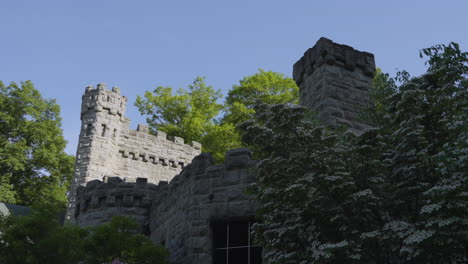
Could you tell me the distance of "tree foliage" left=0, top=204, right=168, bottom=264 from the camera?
11953 millimetres

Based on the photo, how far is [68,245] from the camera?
12.5 meters

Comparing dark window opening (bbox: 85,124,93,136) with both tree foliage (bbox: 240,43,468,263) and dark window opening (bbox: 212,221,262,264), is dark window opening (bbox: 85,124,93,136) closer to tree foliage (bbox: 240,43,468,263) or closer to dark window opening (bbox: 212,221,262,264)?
dark window opening (bbox: 212,221,262,264)

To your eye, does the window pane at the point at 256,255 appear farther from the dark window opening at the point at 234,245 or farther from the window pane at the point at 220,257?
the window pane at the point at 220,257

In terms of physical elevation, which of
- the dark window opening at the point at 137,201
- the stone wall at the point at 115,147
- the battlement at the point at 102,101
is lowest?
the dark window opening at the point at 137,201

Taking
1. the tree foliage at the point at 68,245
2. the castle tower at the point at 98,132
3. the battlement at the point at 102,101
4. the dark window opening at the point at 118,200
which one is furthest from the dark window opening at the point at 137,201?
the battlement at the point at 102,101

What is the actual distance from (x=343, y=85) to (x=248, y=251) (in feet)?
14.8

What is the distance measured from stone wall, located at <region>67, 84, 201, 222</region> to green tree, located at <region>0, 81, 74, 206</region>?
6.03 meters

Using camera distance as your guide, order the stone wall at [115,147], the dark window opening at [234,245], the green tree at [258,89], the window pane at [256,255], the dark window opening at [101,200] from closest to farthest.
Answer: the window pane at [256,255], the dark window opening at [234,245], the dark window opening at [101,200], the stone wall at [115,147], the green tree at [258,89]

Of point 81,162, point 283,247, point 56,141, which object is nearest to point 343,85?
point 283,247

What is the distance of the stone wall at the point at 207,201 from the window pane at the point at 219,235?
5.2 inches

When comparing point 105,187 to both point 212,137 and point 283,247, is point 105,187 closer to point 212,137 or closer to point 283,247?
point 283,247

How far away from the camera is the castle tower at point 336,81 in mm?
11445

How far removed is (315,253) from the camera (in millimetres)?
7598

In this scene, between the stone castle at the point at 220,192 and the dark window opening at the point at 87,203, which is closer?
the stone castle at the point at 220,192
